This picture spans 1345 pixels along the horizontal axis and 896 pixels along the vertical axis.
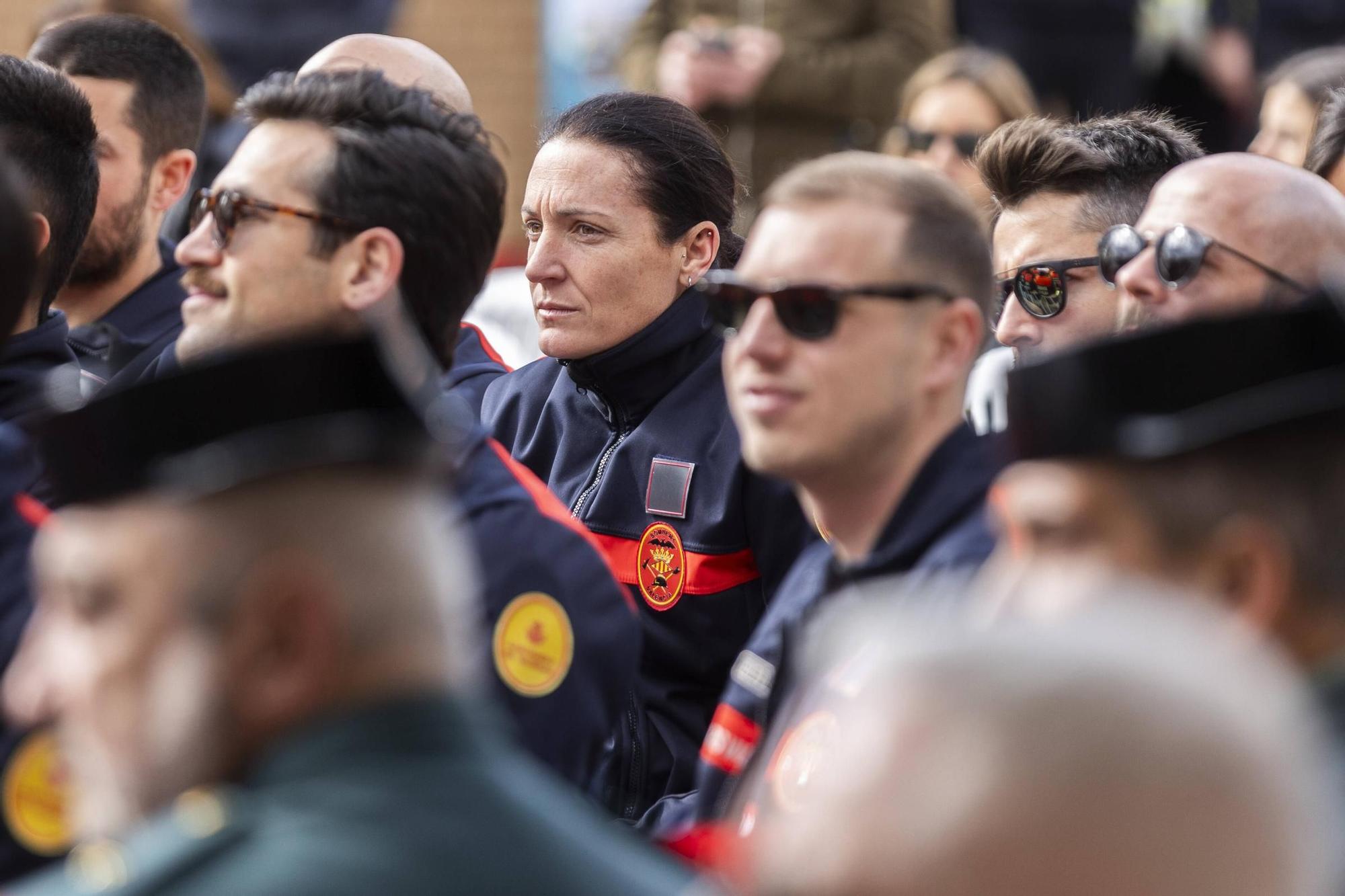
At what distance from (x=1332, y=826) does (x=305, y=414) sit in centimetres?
100

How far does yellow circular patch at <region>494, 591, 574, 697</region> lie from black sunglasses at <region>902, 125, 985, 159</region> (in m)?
3.84

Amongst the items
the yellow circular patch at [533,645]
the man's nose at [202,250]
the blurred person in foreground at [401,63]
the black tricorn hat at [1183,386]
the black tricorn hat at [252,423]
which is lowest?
the blurred person in foreground at [401,63]

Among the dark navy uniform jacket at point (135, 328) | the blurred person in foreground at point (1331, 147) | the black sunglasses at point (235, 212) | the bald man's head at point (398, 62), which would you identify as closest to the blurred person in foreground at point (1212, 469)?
the black sunglasses at point (235, 212)

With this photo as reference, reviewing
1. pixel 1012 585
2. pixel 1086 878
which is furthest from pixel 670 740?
pixel 1086 878

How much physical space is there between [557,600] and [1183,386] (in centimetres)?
118

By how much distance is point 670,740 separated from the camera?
344 centimetres

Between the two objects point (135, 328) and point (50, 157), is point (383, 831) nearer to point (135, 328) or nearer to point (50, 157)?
point (50, 157)

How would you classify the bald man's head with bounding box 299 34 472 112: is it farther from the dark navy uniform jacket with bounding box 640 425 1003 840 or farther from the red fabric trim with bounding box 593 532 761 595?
the dark navy uniform jacket with bounding box 640 425 1003 840

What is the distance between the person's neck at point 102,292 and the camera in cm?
462

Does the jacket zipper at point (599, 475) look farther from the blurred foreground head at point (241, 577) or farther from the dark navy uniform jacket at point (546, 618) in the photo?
the blurred foreground head at point (241, 577)

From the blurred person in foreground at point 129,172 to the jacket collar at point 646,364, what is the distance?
3.70 feet

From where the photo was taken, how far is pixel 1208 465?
5.85 feet

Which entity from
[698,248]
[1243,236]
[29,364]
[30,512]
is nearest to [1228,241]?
[1243,236]

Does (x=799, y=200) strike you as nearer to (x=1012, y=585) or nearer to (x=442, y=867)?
(x=1012, y=585)
